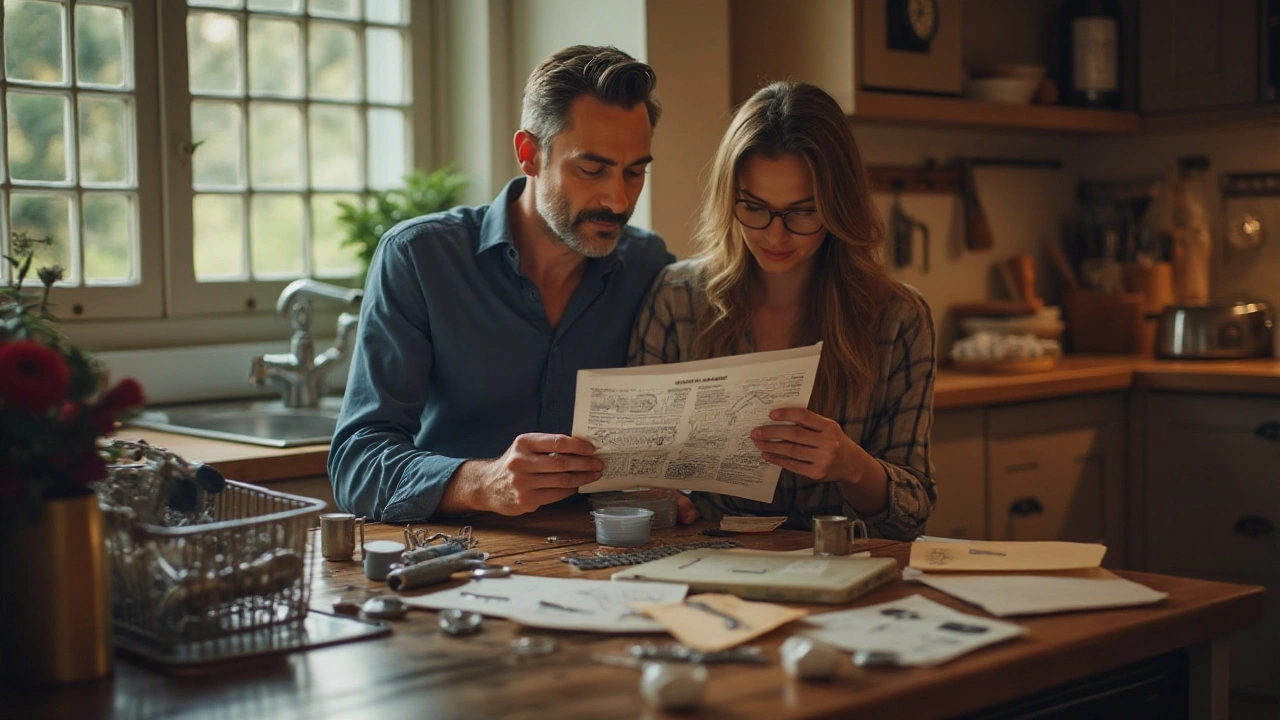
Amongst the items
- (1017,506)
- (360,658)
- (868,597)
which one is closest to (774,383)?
(868,597)

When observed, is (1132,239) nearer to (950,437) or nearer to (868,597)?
(950,437)

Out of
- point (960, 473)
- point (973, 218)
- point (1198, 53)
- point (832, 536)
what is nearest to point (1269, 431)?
point (960, 473)

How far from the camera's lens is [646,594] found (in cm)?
160

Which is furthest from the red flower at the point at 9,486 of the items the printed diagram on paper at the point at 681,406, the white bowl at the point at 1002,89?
the white bowl at the point at 1002,89

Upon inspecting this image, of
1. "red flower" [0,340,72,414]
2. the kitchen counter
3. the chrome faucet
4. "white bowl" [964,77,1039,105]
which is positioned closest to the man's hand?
"red flower" [0,340,72,414]

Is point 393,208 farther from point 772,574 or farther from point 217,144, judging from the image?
point 772,574

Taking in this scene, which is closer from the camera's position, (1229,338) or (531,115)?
(531,115)

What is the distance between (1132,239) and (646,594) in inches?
131

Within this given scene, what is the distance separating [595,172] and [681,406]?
0.62 m

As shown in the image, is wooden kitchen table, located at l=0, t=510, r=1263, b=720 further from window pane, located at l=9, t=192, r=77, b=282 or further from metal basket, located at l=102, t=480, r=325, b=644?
window pane, located at l=9, t=192, r=77, b=282

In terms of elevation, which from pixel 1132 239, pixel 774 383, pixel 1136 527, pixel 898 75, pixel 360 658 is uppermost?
pixel 898 75

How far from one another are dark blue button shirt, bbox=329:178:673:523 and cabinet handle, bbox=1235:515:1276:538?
1992 millimetres

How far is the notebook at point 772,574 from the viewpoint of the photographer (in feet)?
5.18

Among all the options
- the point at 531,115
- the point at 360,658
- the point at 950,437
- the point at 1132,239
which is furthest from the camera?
the point at 1132,239
